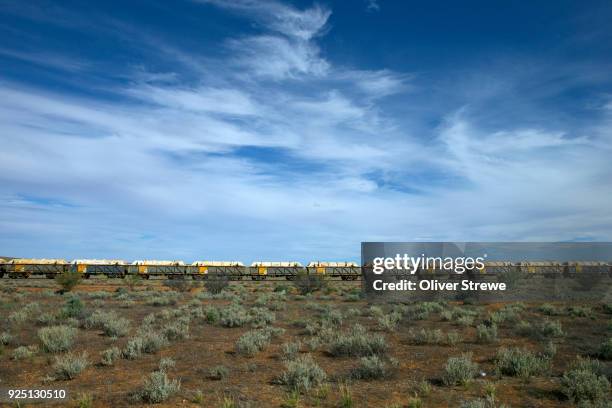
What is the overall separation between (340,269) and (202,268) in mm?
19273

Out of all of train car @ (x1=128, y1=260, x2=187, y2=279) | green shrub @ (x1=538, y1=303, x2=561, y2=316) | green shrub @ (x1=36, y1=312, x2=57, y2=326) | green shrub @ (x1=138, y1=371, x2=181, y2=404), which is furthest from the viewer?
train car @ (x1=128, y1=260, x2=187, y2=279)

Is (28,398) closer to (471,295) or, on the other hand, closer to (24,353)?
(24,353)

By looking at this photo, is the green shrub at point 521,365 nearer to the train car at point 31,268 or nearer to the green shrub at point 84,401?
the green shrub at point 84,401

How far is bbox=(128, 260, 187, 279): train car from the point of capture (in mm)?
58375

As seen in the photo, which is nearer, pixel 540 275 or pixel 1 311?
pixel 1 311

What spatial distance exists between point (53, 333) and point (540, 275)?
58199 mm

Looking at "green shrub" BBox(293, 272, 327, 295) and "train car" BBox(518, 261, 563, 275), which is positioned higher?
"train car" BBox(518, 261, 563, 275)

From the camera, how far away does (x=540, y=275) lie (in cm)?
5753

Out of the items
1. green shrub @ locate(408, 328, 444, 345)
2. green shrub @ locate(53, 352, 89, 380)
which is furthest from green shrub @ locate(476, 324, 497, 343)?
green shrub @ locate(53, 352, 89, 380)

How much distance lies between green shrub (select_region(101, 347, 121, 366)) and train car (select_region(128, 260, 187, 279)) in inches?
1805

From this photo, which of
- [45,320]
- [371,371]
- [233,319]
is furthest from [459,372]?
[45,320]

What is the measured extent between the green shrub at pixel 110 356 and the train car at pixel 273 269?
4801cm

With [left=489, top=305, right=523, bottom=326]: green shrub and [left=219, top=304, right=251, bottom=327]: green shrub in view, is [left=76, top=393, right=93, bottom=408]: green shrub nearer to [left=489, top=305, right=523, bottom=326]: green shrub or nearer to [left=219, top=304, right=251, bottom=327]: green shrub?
[left=219, top=304, right=251, bottom=327]: green shrub

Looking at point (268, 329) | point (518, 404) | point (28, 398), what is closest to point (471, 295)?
point (268, 329)
